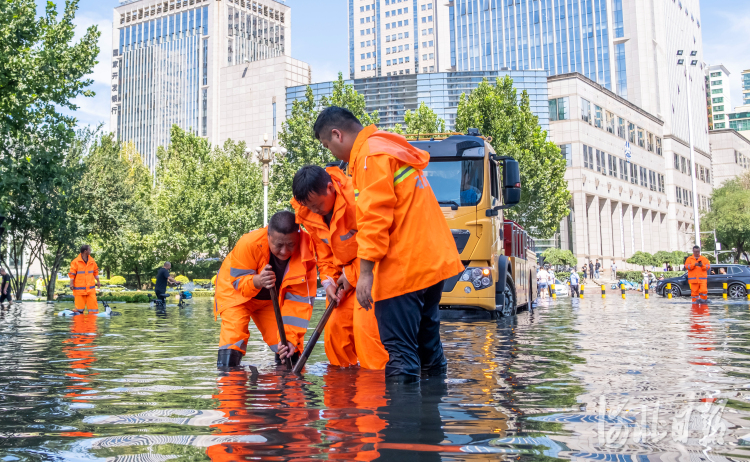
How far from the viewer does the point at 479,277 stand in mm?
11250

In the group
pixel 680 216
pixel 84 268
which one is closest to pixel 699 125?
pixel 680 216

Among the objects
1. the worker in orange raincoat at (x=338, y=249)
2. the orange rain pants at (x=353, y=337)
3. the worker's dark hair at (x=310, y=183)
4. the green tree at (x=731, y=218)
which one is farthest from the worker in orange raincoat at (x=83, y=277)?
the green tree at (x=731, y=218)

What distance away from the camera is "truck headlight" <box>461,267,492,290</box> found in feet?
36.8

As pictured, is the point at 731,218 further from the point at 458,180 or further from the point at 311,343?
the point at 311,343

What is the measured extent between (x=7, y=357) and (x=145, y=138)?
140938mm

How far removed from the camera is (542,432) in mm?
2938

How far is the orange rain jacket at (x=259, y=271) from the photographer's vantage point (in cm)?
539

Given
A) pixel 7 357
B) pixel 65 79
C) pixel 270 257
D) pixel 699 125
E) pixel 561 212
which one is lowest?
pixel 7 357

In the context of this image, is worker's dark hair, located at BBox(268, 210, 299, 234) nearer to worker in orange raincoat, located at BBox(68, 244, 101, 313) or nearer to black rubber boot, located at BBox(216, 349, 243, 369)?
black rubber boot, located at BBox(216, 349, 243, 369)

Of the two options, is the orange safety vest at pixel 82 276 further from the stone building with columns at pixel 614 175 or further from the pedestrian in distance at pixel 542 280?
the stone building with columns at pixel 614 175

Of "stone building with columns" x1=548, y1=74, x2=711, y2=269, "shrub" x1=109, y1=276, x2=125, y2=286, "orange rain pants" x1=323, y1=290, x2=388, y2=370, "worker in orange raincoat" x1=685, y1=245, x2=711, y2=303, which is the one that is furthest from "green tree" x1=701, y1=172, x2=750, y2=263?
"orange rain pants" x1=323, y1=290, x2=388, y2=370

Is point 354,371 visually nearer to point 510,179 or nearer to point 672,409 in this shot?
point 672,409

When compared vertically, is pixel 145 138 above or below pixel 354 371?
above

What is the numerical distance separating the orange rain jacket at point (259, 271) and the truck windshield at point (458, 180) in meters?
5.96
